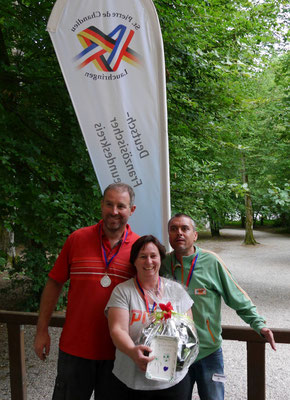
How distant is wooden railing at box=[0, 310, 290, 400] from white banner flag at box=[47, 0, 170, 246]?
2.90ft

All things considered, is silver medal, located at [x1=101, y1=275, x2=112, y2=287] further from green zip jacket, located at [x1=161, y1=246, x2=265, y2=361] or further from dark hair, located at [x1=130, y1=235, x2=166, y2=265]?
green zip jacket, located at [x1=161, y1=246, x2=265, y2=361]

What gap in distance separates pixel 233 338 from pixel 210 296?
0.48 m

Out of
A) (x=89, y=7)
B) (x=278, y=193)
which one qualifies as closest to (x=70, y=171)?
(x=89, y=7)

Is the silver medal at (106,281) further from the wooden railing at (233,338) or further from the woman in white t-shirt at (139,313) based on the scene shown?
the wooden railing at (233,338)

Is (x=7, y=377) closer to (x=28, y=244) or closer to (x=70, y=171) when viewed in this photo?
(x=28, y=244)

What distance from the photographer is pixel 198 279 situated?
7.37ft

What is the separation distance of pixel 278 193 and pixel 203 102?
1825mm

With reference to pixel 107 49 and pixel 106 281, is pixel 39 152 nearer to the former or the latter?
pixel 107 49

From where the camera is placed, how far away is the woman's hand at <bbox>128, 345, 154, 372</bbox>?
1.66 metres

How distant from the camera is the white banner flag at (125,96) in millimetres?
2973

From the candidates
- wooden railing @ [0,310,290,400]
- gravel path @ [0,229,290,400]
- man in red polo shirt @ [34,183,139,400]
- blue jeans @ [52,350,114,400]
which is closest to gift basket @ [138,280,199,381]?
man in red polo shirt @ [34,183,139,400]

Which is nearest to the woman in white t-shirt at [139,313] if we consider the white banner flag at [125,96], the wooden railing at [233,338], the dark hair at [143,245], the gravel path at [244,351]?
the dark hair at [143,245]

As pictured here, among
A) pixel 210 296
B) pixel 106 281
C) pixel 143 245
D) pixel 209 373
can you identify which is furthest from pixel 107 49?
pixel 209 373

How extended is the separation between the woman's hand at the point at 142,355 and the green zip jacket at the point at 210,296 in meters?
0.61
